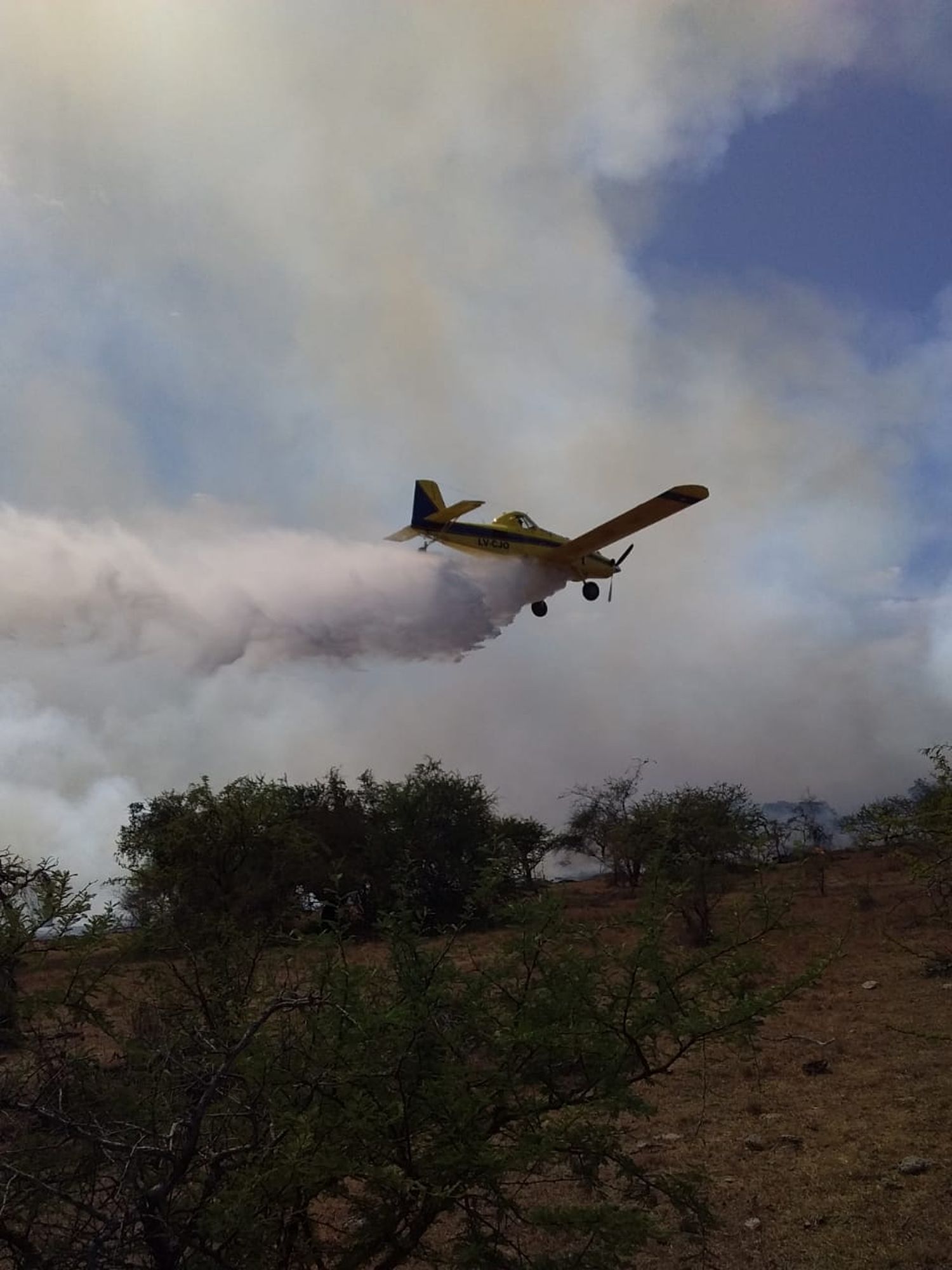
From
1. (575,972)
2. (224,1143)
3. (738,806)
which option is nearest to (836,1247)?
(575,972)

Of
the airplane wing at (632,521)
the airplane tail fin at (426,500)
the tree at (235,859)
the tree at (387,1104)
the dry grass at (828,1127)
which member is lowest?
the dry grass at (828,1127)

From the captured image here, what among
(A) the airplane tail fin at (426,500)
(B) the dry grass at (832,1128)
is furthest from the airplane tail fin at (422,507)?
(B) the dry grass at (832,1128)

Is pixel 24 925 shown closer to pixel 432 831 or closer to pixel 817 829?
pixel 432 831

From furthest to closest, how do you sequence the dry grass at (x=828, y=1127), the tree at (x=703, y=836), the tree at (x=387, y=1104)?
the tree at (x=703, y=836)
the dry grass at (x=828, y=1127)
the tree at (x=387, y=1104)

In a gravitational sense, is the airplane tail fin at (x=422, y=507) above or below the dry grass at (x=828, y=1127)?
above

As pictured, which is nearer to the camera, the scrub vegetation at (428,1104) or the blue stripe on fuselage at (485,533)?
the scrub vegetation at (428,1104)

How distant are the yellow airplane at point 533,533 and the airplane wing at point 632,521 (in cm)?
2

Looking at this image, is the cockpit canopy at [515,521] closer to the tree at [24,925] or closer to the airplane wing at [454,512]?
the airplane wing at [454,512]

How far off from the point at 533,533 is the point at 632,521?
3.54m

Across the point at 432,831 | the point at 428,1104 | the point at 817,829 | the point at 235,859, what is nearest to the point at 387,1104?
the point at 428,1104

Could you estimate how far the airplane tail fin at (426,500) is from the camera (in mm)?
29328

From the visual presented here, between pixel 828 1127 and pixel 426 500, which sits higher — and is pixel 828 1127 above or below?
below

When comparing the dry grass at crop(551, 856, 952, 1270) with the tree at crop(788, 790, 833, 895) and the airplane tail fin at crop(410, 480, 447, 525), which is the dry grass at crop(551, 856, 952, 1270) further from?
the airplane tail fin at crop(410, 480, 447, 525)

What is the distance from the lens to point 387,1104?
222 inches
